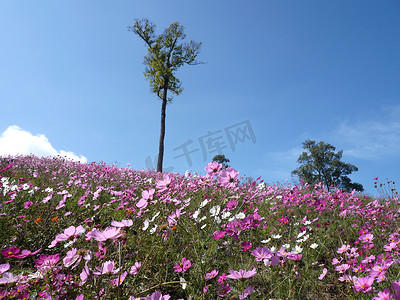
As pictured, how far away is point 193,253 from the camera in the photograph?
2.23m

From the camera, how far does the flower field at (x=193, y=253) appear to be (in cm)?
146

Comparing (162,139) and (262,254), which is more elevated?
(162,139)

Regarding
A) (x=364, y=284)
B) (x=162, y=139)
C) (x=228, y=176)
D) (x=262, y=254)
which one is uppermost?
(x=162, y=139)

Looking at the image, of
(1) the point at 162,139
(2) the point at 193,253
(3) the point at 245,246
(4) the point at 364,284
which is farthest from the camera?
(1) the point at 162,139

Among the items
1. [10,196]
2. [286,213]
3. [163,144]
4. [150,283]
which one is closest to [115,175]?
[10,196]

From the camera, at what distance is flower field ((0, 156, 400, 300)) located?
1.46 m

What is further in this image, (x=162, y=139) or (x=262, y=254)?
(x=162, y=139)

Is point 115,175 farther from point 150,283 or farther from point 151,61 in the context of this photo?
point 151,61

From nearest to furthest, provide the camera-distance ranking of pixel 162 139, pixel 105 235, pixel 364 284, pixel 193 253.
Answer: pixel 105 235 → pixel 364 284 → pixel 193 253 → pixel 162 139

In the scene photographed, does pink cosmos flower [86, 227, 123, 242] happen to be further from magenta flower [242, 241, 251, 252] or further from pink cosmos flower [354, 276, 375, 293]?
pink cosmos flower [354, 276, 375, 293]

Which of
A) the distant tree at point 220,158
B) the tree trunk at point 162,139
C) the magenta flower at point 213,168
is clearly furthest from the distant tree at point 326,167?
the magenta flower at point 213,168

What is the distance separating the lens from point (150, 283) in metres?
1.90

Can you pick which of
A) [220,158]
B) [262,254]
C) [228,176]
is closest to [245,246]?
[262,254]

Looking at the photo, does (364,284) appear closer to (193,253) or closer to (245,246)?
(245,246)
